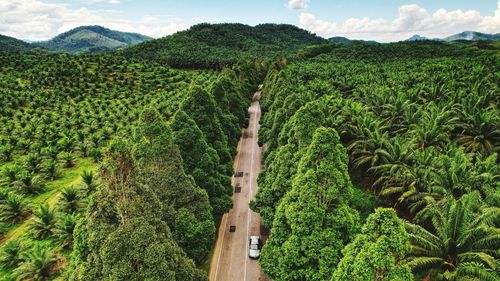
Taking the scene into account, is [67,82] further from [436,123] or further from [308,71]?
[436,123]

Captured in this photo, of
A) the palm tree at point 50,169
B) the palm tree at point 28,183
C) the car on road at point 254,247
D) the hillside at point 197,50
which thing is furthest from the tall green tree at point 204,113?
the hillside at point 197,50

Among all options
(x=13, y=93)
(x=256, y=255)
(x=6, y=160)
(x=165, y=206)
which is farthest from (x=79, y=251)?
(x=13, y=93)

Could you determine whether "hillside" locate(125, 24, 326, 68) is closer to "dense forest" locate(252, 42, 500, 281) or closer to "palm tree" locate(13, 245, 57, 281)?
"dense forest" locate(252, 42, 500, 281)

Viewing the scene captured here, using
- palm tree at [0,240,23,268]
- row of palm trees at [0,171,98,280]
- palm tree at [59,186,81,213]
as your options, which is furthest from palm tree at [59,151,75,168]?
palm tree at [0,240,23,268]

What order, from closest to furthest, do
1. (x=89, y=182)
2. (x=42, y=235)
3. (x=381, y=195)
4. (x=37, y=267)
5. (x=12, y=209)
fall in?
(x=37, y=267), (x=42, y=235), (x=381, y=195), (x=12, y=209), (x=89, y=182)

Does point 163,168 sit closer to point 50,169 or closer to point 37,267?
point 37,267

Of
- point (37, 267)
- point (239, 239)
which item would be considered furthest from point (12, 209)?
point (239, 239)
